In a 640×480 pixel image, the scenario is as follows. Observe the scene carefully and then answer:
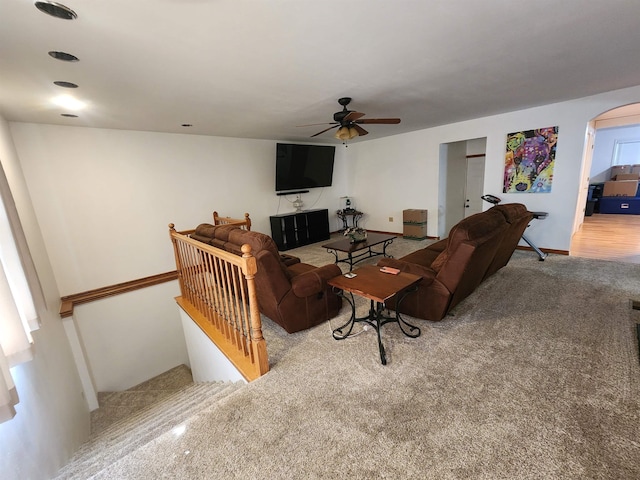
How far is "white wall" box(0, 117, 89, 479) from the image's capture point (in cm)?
162

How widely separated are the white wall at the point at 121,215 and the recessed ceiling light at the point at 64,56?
8.00 ft

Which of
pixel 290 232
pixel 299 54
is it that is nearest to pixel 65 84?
pixel 299 54

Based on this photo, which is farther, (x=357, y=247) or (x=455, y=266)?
(x=357, y=247)

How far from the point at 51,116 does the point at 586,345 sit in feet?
19.9

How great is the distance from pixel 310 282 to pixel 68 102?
10.3 ft

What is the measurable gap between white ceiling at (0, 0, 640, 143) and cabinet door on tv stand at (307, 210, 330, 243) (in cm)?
310

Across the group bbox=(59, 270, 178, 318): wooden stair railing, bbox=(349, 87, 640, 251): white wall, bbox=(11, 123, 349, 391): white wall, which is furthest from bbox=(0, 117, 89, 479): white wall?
bbox=(349, 87, 640, 251): white wall

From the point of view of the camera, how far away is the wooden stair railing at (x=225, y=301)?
210cm

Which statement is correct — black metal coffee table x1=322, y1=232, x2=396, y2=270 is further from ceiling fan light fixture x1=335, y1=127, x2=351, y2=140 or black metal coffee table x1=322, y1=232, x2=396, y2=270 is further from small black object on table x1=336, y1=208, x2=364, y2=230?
small black object on table x1=336, y1=208, x2=364, y2=230

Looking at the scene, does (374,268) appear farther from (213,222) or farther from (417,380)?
(213,222)

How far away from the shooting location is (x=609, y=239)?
5469mm

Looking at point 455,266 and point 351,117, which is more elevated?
point 351,117

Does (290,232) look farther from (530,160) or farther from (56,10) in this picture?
(56,10)

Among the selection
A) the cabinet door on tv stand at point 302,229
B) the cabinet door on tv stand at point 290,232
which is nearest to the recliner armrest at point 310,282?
the cabinet door on tv stand at point 290,232
